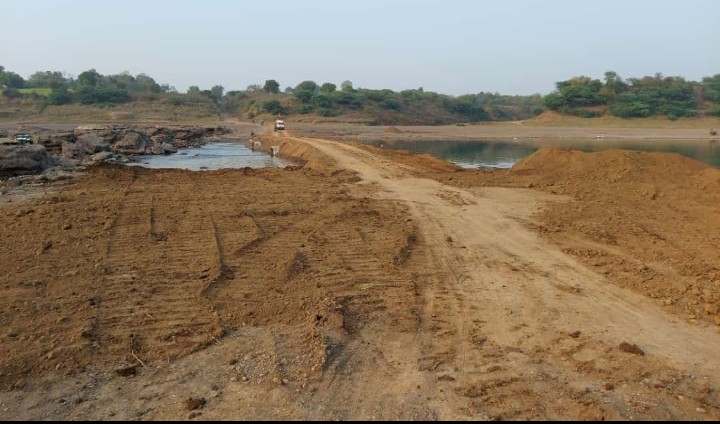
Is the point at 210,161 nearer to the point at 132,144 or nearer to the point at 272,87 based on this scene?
the point at 132,144

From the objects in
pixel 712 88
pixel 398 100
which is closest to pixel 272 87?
pixel 398 100

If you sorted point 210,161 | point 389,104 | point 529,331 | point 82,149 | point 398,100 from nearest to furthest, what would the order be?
point 529,331
point 210,161
point 82,149
point 389,104
point 398,100

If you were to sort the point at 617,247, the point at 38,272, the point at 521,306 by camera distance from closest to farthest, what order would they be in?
the point at 521,306 < the point at 38,272 < the point at 617,247

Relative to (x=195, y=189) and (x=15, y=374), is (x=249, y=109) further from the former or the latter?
(x=15, y=374)

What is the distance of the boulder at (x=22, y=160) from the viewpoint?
16.9 metres

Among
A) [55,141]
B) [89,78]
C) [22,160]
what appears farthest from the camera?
[89,78]

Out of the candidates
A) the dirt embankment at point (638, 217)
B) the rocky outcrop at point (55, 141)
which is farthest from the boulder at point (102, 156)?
the dirt embankment at point (638, 217)

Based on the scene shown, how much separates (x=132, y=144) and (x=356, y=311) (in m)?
28.6

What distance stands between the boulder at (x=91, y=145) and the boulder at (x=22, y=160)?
27.5 ft

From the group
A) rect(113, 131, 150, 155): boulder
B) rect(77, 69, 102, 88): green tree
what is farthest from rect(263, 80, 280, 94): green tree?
rect(113, 131, 150, 155): boulder

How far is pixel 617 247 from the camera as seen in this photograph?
832cm

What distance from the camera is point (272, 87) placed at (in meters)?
117

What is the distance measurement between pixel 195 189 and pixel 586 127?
61.3 m

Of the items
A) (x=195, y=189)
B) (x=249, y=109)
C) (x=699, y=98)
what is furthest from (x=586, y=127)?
(x=195, y=189)
